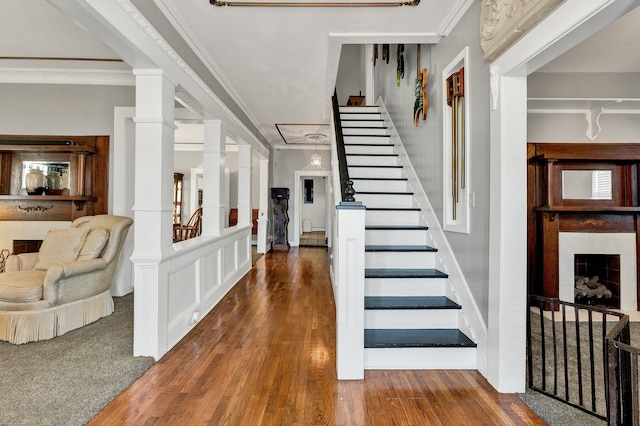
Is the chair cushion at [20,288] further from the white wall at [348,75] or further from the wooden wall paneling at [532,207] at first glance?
the white wall at [348,75]

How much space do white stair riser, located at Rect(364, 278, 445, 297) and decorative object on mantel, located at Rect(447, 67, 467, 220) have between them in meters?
0.58

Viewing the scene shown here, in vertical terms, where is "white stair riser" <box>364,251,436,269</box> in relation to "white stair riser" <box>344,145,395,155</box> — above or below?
below

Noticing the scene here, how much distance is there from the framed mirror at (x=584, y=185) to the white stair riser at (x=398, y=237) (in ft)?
5.88

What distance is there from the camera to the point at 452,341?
224 cm

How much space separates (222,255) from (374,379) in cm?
244

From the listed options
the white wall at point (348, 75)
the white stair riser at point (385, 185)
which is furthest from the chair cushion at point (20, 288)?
the white wall at point (348, 75)

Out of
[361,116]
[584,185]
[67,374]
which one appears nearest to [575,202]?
[584,185]

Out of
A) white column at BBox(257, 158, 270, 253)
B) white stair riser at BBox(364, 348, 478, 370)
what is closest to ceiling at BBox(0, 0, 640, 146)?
white stair riser at BBox(364, 348, 478, 370)

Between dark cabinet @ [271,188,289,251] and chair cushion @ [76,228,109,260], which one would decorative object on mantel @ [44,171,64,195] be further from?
dark cabinet @ [271,188,289,251]

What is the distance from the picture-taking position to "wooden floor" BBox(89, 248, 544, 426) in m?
1.70

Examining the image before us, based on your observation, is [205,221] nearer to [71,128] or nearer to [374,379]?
[71,128]

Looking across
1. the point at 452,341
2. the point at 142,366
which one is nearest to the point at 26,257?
the point at 142,366

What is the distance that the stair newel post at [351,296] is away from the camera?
2090mm

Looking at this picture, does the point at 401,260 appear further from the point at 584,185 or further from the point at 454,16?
the point at 584,185
